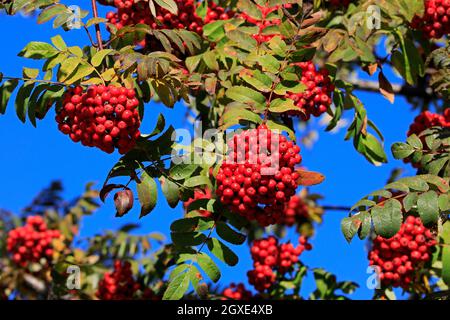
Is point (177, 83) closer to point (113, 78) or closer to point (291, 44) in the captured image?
point (113, 78)

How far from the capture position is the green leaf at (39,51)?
3709mm

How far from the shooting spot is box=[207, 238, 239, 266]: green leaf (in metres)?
3.82

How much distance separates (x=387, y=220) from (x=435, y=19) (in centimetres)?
134

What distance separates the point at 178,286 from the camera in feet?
12.2

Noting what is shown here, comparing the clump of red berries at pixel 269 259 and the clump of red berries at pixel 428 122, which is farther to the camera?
the clump of red berries at pixel 269 259

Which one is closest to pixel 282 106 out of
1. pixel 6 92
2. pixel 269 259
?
pixel 6 92

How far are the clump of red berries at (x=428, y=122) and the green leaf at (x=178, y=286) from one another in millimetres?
1520

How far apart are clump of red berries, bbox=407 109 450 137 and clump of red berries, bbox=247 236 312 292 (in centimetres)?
89

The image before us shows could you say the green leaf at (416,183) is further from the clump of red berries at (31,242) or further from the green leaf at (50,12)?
the clump of red berries at (31,242)

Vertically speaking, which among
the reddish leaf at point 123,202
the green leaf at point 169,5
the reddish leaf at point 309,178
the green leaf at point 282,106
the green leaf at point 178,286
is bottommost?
the green leaf at point 178,286

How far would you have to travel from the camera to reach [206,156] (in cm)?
380

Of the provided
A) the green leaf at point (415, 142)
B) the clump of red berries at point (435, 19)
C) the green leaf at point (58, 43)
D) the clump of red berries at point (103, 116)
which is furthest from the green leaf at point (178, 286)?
the clump of red berries at point (435, 19)

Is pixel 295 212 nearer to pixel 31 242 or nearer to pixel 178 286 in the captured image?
pixel 31 242
